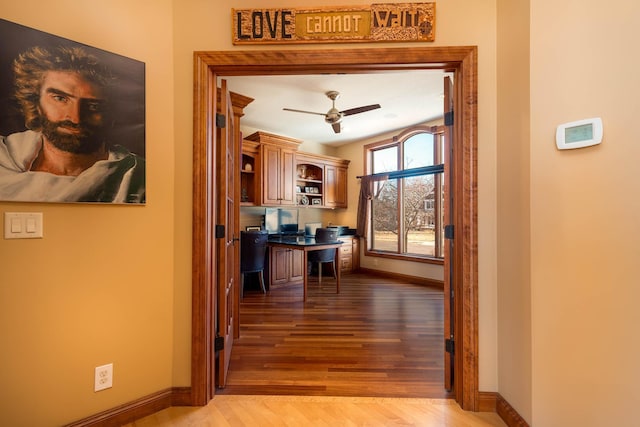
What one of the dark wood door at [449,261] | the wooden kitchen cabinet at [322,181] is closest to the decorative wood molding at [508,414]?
the dark wood door at [449,261]

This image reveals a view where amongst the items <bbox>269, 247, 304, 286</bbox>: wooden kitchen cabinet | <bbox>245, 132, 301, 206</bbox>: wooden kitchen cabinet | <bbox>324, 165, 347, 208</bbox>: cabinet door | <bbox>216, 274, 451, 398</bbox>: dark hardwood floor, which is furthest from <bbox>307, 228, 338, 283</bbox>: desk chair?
<bbox>324, 165, 347, 208</bbox>: cabinet door

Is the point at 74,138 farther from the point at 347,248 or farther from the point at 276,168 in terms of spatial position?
the point at 347,248

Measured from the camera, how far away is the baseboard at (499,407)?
1.47m

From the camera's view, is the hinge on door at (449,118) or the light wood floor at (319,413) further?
the hinge on door at (449,118)

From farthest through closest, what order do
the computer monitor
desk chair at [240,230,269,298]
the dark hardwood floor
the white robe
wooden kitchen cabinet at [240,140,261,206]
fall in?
1. the computer monitor
2. wooden kitchen cabinet at [240,140,261,206]
3. desk chair at [240,230,269,298]
4. the dark hardwood floor
5. the white robe

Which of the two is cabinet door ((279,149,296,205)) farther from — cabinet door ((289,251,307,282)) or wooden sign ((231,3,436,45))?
wooden sign ((231,3,436,45))

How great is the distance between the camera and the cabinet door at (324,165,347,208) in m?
6.04

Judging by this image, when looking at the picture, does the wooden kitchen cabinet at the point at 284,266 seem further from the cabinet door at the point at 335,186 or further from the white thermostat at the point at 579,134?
the white thermostat at the point at 579,134

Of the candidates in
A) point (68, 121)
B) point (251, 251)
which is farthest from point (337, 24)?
point (251, 251)

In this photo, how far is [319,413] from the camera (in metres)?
1.63

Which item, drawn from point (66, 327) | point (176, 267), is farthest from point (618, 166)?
point (66, 327)

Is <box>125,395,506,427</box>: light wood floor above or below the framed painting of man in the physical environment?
below

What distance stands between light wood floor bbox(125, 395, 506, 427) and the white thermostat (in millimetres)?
1547

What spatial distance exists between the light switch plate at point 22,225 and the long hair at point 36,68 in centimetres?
42
